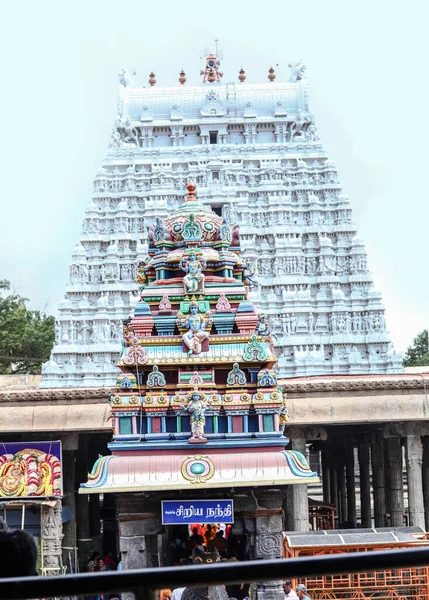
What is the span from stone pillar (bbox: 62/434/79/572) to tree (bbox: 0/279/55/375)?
1421 inches

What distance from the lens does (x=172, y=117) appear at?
60594 millimetres

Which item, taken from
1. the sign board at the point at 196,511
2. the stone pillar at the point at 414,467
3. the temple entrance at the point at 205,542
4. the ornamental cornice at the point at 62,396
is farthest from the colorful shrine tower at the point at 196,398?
the stone pillar at the point at 414,467

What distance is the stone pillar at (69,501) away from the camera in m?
22.2

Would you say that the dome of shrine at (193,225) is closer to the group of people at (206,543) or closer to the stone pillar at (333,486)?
the group of people at (206,543)

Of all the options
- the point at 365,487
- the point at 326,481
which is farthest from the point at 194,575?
the point at 326,481

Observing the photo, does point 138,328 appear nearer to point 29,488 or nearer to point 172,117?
point 29,488

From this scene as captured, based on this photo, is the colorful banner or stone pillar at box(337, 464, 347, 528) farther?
stone pillar at box(337, 464, 347, 528)

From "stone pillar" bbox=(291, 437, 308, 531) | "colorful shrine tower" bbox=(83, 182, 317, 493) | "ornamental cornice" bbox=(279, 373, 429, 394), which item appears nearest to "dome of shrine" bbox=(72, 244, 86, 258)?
"ornamental cornice" bbox=(279, 373, 429, 394)

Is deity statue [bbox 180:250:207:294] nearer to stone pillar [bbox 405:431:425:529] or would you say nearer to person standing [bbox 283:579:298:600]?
person standing [bbox 283:579:298:600]

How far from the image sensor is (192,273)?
55.4 feet

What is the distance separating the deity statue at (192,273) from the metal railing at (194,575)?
14373 millimetres

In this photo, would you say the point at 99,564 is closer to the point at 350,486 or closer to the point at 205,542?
the point at 205,542

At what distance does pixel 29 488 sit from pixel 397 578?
8256 millimetres

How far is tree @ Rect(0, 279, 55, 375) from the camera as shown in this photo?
59.8 meters
